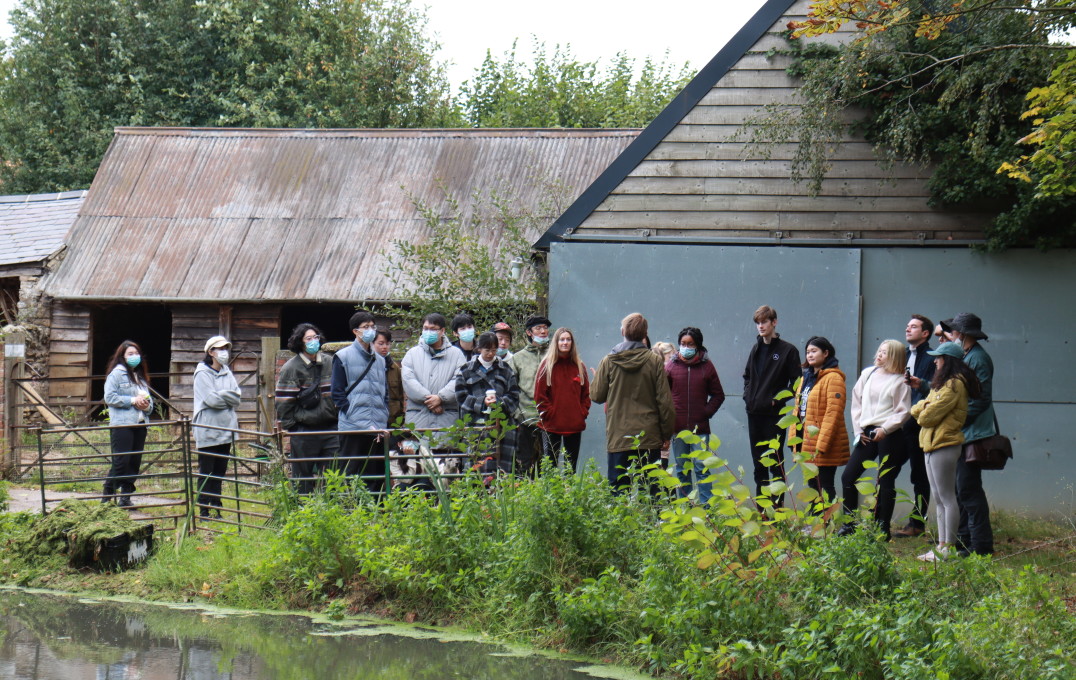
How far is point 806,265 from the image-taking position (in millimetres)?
10250

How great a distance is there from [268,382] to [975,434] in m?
7.78

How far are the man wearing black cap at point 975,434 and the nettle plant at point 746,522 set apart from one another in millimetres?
2165

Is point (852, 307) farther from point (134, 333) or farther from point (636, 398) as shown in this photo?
point (134, 333)

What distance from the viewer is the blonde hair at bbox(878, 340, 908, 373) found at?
823 centimetres

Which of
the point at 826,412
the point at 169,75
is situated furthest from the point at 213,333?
the point at 169,75

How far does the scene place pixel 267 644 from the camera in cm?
636

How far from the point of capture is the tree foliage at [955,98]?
8.51 m

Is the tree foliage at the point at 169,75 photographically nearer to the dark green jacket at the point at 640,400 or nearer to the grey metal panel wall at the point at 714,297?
the grey metal panel wall at the point at 714,297

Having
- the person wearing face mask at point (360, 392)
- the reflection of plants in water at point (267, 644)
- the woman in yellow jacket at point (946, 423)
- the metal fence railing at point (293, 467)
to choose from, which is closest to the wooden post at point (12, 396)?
the metal fence railing at point (293, 467)

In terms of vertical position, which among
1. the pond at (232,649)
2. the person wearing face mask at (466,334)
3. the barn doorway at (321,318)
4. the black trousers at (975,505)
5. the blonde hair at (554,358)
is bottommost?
the pond at (232,649)

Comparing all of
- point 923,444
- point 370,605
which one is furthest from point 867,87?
point 370,605

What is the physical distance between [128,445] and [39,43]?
22.3 metres

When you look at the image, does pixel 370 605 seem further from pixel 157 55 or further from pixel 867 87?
pixel 157 55

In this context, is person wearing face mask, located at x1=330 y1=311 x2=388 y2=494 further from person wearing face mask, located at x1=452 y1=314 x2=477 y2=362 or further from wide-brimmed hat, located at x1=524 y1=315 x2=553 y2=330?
wide-brimmed hat, located at x1=524 y1=315 x2=553 y2=330
